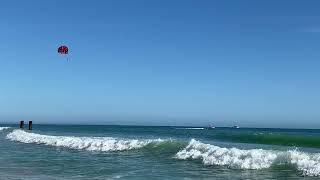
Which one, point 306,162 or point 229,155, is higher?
point 229,155

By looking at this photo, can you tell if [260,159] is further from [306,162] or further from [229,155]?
[306,162]

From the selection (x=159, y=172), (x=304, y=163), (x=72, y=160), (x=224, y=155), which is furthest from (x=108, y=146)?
(x=304, y=163)

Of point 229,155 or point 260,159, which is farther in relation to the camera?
point 229,155

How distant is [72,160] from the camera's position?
24141 millimetres

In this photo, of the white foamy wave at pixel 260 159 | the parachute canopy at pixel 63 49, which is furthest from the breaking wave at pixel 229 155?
the parachute canopy at pixel 63 49

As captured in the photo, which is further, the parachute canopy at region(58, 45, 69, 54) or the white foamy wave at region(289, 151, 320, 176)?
the parachute canopy at region(58, 45, 69, 54)

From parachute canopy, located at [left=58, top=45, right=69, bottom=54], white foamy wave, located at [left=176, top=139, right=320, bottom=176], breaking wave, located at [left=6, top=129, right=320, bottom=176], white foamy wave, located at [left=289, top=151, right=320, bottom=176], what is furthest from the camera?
parachute canopy, located at [left=58, top=45, right=69, bottom=54]

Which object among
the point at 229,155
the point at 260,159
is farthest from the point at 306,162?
the point at 229,155

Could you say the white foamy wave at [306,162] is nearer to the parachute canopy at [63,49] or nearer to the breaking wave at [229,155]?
the breaking wave at [229,155]

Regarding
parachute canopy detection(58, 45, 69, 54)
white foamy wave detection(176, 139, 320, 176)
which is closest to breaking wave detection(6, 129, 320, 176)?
white foamy wave detection(176, 139, 320, 176)

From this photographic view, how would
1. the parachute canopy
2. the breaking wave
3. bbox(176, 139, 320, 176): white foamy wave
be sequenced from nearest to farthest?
bbox(176, 139, 320, 176): white foamy wave → the breaking wave → the parachute canopy

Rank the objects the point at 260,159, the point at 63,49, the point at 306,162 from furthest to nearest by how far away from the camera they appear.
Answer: the point at 63,49 < the point at 260,159 < the point at 306,162

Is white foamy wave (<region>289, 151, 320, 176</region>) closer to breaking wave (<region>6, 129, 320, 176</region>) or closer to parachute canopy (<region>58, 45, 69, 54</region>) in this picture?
breaking wave (<region>6, 129, 320, 176</region>)

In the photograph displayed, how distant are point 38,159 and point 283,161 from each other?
37.2 feet
